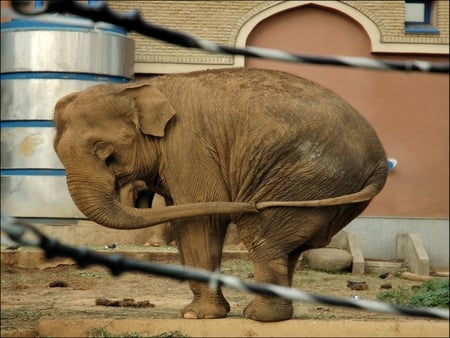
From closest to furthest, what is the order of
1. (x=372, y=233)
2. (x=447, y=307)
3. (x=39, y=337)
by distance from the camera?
(x=39, y=337)
(x=447, y=307)
(x=372, y=233)

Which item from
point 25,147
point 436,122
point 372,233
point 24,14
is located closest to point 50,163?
point 25,147

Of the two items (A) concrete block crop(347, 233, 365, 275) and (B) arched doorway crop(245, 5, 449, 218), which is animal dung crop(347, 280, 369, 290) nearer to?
(A) concrete block crop(347, 233, 365, 275)

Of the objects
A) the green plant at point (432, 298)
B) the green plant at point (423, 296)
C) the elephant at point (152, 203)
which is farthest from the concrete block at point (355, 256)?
the green plant at point (432, 298)

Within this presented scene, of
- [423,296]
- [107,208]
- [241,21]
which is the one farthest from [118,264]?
[241,21]

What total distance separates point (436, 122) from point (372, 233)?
227 centimetres

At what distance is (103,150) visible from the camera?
369 inches

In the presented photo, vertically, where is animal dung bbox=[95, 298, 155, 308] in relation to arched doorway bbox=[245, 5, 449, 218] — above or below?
below

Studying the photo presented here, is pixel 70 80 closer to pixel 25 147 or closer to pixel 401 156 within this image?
pixel 25 147

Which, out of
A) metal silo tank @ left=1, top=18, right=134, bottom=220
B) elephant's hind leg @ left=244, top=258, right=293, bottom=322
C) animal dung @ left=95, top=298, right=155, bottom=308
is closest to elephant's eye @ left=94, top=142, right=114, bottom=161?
elephant's hind leg @ left=244, top=258, right=293, bottom=322

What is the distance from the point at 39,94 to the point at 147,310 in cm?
669

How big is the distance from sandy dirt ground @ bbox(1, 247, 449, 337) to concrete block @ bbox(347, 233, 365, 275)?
21 centimetres

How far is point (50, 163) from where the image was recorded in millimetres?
16859

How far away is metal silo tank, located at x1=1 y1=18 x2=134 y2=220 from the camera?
16.8 m

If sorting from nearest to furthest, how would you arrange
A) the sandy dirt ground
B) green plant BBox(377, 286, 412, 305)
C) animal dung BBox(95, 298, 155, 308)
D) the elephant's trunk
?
the elephant's trunk < the sandy dirt ground < animal dung BBox(95, 298, 155, 308) < green plant BBox(377, 286, 412, 305)
